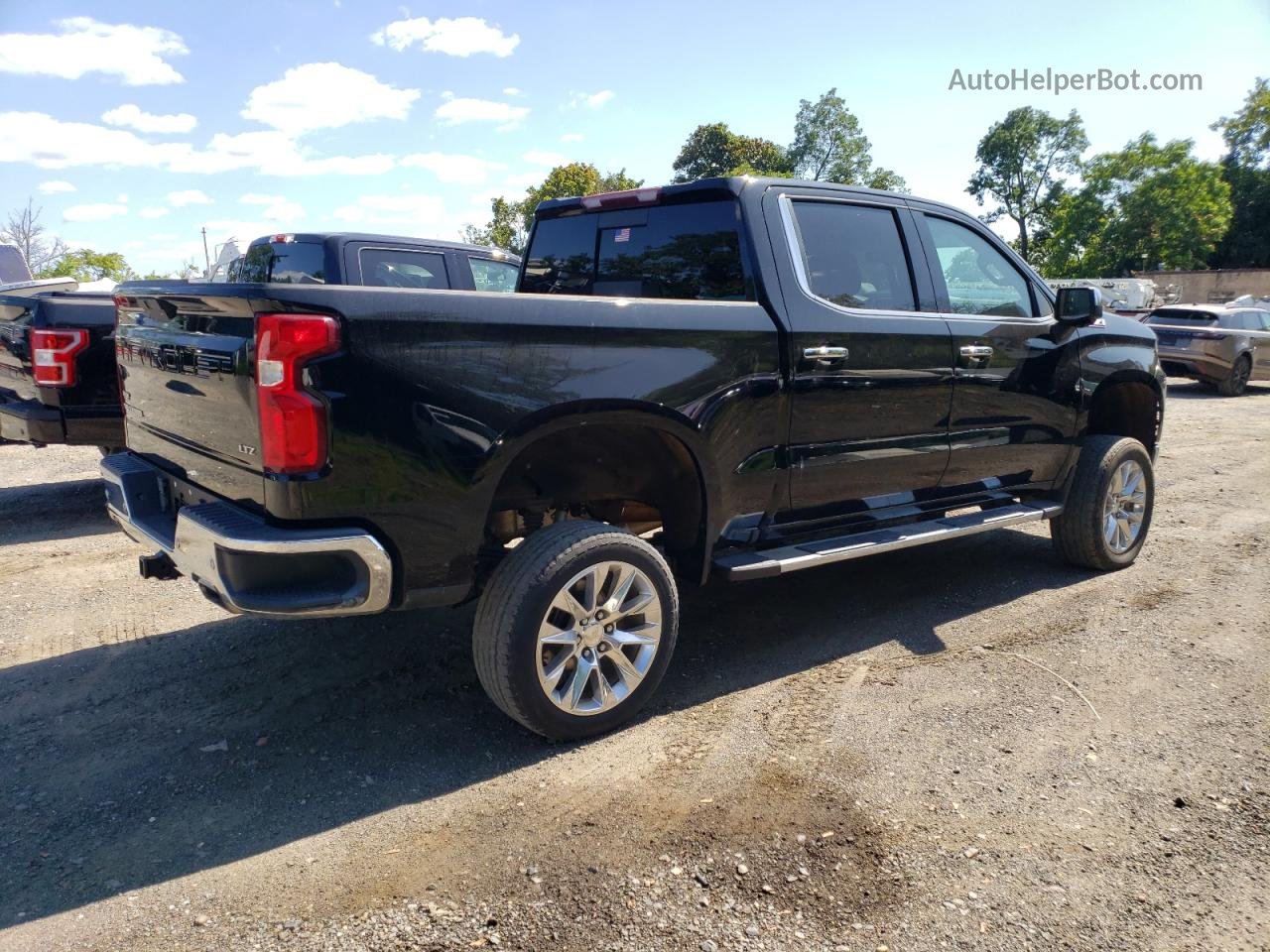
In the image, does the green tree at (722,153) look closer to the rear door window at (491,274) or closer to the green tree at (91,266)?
the green tree at (91,266)

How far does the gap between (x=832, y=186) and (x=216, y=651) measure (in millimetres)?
3582

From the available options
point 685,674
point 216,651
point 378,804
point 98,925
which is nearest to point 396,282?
point 216,651

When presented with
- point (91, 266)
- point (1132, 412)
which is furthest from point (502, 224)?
point (1132, 412)

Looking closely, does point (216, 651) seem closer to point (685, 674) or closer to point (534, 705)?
point (534, 705)

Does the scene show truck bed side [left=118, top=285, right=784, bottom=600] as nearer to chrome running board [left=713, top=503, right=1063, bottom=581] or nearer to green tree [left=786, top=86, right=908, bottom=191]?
chrome running board [left=713, top=503, right=1063, bottom=581]

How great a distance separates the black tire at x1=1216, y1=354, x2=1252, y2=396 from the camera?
16219 millimetres

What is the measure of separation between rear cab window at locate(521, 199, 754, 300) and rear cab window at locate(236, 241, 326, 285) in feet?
8.66

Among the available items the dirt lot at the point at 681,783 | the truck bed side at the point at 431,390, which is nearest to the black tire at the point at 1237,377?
the dirt lot at the point at 681,783

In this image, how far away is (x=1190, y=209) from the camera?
1662 inches

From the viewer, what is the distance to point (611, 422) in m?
3.25

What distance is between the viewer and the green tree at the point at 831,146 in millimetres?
56250

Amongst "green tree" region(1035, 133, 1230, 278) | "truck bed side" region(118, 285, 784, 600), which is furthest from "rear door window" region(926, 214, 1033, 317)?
"green tree" region(1035, 133, 1230, 278)

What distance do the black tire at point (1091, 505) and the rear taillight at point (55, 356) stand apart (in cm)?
636

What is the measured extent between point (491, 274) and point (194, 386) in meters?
4.72
